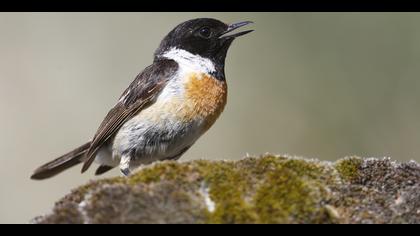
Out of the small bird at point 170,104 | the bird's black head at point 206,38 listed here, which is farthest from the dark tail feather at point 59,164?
the bird's black head at point 206,38

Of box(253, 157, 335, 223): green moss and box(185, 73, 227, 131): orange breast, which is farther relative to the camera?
box(185, 73, 227, 131): orange breast

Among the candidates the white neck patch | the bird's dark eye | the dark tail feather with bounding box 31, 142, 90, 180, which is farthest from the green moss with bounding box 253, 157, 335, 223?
the dark tail feather with bounding box 31, 142, 90, 180

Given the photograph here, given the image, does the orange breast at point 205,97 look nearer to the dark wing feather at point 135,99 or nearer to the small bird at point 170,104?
the small bird at point 170,104

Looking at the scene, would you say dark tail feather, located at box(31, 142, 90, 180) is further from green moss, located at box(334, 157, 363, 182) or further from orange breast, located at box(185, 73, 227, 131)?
green moss, located at box(334, 157, 363, 182)

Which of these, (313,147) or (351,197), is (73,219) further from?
(313,147)
